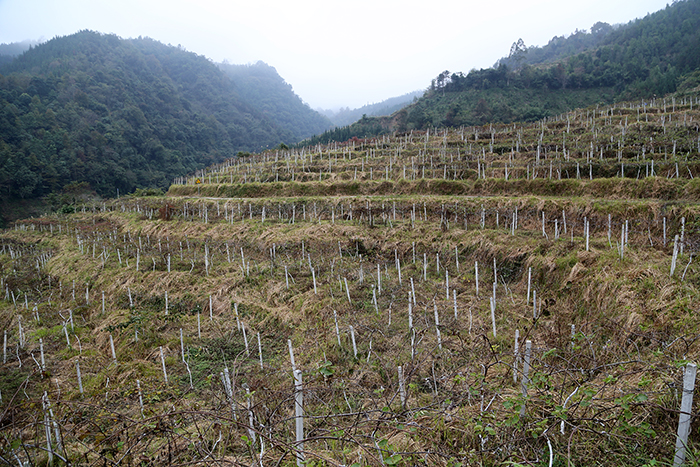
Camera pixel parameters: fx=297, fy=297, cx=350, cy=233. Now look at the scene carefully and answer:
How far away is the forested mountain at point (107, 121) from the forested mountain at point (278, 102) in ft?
19.4

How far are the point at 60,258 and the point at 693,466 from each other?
22621mm

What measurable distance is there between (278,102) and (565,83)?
416ft

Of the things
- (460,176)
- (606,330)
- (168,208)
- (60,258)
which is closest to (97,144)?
(168,208)

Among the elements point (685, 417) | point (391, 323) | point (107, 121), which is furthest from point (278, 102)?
point (685, 417)

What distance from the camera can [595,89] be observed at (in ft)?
195

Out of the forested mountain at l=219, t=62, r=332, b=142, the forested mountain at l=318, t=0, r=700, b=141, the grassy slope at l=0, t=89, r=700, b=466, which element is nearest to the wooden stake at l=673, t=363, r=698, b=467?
the grassy slope at l=0, t=89, r=700, b=466

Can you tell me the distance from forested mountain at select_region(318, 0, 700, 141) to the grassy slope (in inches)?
1547

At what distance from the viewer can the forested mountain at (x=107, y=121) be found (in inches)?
2029

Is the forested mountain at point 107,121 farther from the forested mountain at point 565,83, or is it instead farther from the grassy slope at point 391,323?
the grassy slope at point 391,323

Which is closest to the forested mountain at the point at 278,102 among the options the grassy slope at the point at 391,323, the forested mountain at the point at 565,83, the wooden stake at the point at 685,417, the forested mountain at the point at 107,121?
the forested mountain at the point at 107,121

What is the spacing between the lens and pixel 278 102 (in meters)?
152

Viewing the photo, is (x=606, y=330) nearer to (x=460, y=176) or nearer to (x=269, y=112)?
(x=460, y=176)

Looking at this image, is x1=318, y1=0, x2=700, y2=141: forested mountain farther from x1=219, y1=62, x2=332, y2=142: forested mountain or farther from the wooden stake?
x1=219, y1=62, x2=332, y2=142: forested mountain

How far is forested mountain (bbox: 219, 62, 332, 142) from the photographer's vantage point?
13388cm
